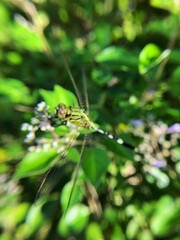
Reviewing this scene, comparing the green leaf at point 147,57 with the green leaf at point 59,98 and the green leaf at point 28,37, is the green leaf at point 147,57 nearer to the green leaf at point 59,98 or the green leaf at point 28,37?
the green leaf at point 59,98

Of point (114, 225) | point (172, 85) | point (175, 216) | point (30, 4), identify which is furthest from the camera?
point (30, 4)

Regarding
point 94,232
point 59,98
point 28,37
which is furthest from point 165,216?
point 28,37

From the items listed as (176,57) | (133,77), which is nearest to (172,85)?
(176,57)

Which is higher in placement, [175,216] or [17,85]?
[17,85]

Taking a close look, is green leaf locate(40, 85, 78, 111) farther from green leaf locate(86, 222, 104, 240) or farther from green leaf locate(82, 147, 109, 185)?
green leaf locate(86, 222, 104, 240)

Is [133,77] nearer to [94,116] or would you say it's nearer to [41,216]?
[94,116]

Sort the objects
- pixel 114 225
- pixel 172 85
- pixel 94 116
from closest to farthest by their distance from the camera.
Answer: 1. pixel 94 116
2. pixel 172 85
3. pixel 114 225

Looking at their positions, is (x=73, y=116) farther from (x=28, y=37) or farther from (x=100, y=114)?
(x=28, y=37)

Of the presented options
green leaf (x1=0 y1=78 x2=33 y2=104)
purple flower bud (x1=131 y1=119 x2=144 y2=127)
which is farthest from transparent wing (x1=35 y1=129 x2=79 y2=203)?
green leaf (x1=0 y1=78 x2=33 y2=104)
